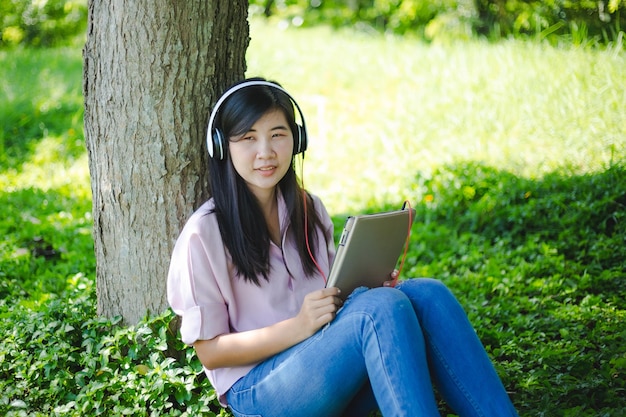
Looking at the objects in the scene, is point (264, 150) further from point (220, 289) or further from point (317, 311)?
point (317, 311)

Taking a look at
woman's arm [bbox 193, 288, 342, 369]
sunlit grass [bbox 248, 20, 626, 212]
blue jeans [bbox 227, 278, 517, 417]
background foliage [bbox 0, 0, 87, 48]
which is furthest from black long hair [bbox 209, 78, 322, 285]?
background foliage [bbox 0, 0, 87, 48]

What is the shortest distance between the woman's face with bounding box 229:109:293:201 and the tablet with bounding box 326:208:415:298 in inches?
16.8

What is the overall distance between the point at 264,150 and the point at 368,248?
564 mm

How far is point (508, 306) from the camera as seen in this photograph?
12.9ft

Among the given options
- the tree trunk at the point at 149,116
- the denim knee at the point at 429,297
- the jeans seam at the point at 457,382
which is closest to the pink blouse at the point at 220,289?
the tree trunk at the point at 149,116

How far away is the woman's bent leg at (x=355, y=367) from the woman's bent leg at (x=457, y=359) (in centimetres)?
15

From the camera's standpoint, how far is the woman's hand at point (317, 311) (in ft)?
8.11

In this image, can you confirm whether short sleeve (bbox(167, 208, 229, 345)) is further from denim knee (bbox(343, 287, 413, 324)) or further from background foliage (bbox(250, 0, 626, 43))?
background foliage (bbox(250, 0, 626, 43))

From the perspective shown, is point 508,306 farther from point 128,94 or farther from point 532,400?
point 128,94

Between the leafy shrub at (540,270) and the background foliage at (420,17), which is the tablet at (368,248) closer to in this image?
the leafy shrub at (540,270)

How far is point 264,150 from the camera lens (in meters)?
2.67

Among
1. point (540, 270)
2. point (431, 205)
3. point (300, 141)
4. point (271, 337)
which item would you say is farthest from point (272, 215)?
point (431, 205)

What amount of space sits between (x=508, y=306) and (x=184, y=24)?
2.41 m

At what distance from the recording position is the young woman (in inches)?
92.9
